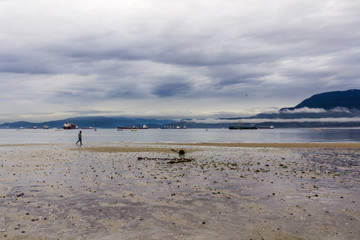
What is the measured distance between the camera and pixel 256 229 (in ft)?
39.0

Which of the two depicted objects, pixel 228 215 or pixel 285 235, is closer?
pixel 285 235

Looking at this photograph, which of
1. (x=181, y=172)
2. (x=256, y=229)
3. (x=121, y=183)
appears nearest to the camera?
(x=256, y=229)

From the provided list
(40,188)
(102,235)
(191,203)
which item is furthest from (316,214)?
(40,188)

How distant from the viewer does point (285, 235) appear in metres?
11.2

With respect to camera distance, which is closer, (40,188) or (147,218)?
(147,218)

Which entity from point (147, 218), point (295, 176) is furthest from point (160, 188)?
point (295, 176)

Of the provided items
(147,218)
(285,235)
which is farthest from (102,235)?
(285,235)

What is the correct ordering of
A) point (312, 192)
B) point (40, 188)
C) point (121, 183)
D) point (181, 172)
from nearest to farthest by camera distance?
1. point (312, 192)
2. point (40, 188)
3. point (121, 183)
4. point (181, 172)

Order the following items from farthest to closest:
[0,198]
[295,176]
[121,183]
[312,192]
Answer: [295,176] → [121,183] → [312,192] → [0,198]

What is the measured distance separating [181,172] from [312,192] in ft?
40.9

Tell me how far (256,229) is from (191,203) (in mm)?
4965

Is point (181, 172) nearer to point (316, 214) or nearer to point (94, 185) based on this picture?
point (94, 185)

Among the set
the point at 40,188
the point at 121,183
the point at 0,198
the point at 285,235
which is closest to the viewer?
the point at 285,235

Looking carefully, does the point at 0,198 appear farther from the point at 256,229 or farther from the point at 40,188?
the point at 256,229
